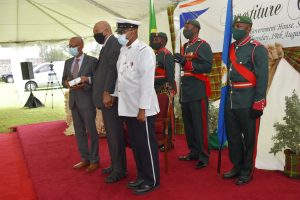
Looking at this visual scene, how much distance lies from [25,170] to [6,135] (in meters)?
2.78

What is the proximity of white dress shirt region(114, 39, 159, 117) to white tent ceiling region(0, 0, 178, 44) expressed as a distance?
9.15ft

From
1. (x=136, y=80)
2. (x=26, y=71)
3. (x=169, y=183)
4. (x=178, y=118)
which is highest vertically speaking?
(x=136, y=80)

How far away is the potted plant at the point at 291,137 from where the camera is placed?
3.26 metres

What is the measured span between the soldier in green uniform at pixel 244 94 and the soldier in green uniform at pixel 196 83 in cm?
43

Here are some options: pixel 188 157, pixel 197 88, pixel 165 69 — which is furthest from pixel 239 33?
pixel 188 157

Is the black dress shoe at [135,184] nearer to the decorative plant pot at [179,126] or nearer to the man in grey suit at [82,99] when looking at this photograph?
the man in grey suit at [82,99]

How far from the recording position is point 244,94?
3084 millimetres

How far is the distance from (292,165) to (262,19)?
5.41 ft

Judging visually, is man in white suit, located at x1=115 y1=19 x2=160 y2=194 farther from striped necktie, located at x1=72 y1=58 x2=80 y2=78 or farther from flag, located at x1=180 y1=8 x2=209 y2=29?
flag, located at x1=180 y1=8 x2=209 y2=29

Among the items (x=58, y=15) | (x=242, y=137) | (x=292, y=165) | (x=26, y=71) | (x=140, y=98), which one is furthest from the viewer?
(x=26, y=71)

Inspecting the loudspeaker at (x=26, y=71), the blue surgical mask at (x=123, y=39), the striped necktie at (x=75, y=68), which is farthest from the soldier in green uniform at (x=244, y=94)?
the loudspeaker at (x=26, y=71)

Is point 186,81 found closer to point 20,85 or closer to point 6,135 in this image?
point 6,135

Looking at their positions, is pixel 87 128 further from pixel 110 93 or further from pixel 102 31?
pixel 102 31

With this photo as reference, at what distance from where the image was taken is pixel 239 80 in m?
3.12
